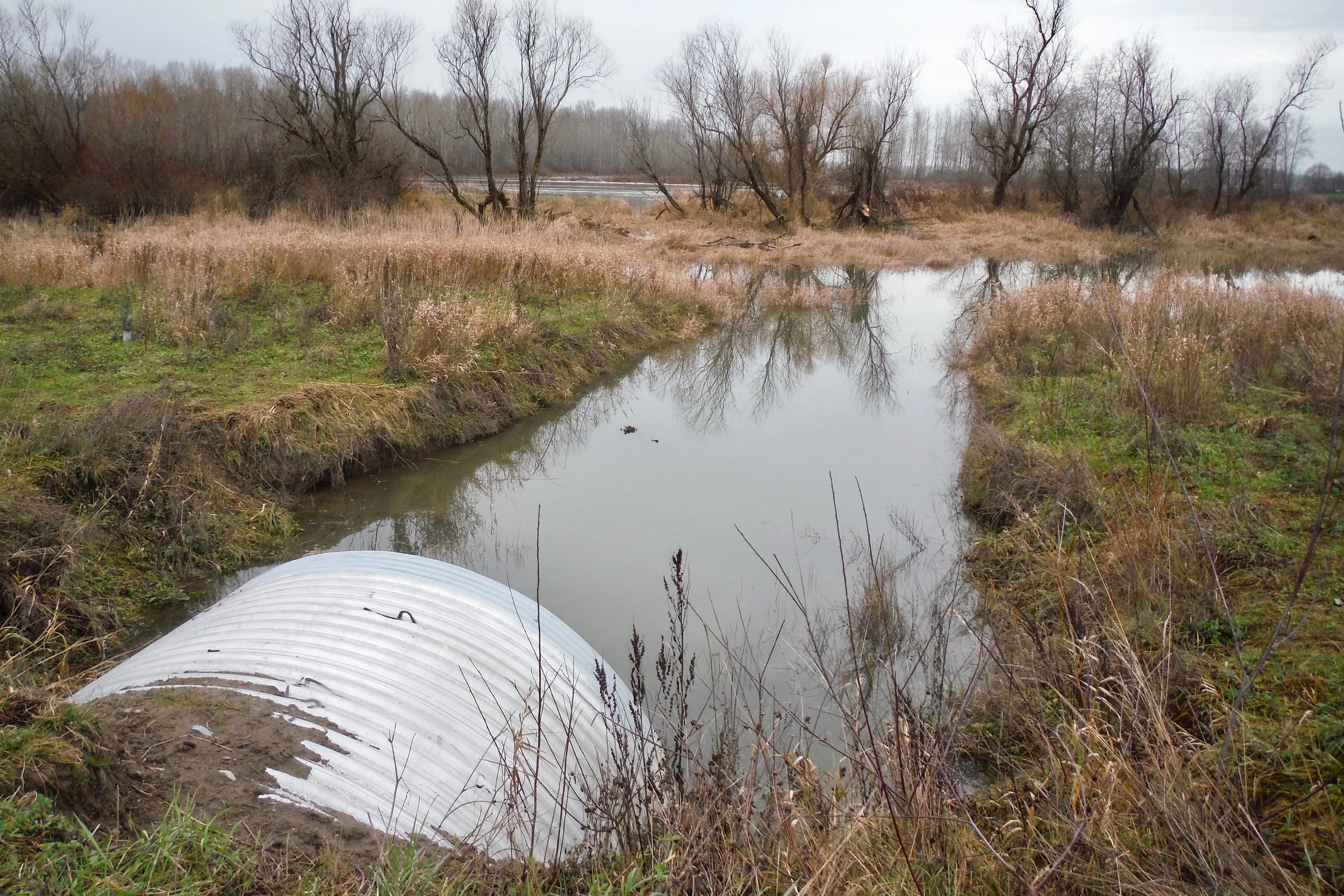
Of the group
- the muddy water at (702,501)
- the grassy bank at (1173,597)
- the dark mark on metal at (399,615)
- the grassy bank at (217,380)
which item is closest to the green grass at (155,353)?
the grassy bank at (217,380)

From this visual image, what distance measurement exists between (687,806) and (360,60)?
1159 inches

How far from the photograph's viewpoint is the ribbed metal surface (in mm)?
2451

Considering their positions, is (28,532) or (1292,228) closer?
(28,532)

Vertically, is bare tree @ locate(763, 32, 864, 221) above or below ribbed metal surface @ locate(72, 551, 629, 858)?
above

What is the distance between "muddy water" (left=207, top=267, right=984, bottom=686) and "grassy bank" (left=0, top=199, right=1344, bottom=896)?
0.33m

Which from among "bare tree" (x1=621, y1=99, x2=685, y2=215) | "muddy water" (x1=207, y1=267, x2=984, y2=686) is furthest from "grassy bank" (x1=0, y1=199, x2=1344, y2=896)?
"bare tree" (x1=621, y1=99, x2=685, y2=215)

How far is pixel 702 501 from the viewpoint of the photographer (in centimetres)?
710

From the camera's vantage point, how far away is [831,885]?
6.57ft

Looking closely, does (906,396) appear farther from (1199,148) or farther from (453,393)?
(1199,148)

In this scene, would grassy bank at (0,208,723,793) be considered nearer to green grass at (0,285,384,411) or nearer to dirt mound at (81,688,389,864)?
green grass at (0,285,384,411)

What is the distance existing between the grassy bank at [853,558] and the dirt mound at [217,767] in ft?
0.17

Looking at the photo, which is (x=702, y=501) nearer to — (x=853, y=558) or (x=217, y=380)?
(x=853, y=558)

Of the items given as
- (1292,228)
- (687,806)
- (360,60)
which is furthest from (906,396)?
(1292,228)

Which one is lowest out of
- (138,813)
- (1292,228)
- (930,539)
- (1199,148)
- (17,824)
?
(930,539)
